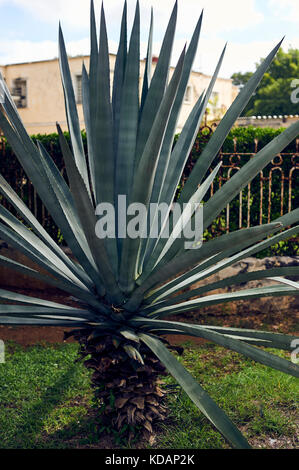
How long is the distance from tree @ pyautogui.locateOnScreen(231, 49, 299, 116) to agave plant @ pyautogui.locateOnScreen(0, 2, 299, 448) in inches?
1345

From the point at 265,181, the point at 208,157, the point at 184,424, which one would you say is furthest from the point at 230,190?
the point at 265,181

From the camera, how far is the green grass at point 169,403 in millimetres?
2623

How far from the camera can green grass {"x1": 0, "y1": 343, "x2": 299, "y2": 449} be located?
8.61 ft

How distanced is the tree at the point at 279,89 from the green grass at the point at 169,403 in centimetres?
3343

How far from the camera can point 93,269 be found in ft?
7.66
